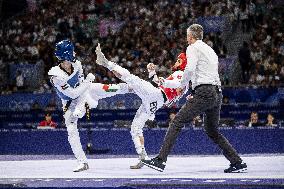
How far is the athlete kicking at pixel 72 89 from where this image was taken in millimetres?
8469

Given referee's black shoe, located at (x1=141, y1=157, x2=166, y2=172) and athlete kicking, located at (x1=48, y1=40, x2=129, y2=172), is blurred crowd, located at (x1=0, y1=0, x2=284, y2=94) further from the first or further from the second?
referee's black shoe, located at (x1=141, y1=157, x2=166, y2=172)

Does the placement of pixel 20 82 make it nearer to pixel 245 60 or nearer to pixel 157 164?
pixel 245 60

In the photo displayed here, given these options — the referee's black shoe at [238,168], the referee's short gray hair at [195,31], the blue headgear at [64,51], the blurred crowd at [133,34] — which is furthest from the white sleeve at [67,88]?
the blurred crowd at [133,34]

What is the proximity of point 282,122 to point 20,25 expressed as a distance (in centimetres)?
1231

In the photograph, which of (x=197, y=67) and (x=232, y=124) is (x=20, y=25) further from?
(x=197, y=67)

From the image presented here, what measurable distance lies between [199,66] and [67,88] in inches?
77.4

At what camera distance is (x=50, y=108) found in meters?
16.5

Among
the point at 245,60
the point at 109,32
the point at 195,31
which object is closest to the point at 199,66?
the point at 195,31

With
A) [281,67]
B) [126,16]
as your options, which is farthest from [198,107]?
[126,16]

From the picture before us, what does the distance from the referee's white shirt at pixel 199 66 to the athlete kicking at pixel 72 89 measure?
157 cm

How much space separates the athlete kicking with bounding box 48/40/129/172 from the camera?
847 centimetres

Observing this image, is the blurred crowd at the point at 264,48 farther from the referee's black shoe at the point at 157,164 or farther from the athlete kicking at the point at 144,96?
Answer: the referee's black shoe at the point at 157,164

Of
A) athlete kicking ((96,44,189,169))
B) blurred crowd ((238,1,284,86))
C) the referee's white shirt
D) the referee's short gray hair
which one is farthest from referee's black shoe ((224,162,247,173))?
blurred crowd ((238,1,284,86))

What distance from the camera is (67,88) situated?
8.50 m
